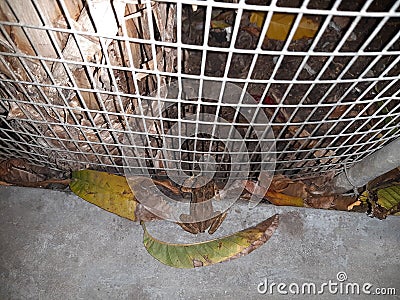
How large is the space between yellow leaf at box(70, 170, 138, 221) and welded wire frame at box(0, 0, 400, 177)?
4 cm

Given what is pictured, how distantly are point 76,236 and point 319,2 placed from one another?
165 centimetres

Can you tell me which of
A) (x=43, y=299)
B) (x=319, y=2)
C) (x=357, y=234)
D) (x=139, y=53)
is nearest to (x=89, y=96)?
(x=139, y=53)

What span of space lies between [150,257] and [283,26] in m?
1.12

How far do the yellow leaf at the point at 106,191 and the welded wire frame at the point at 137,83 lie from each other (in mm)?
44

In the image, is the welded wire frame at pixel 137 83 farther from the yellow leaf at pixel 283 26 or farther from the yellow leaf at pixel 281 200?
the yellow leaf at pixel 283 26

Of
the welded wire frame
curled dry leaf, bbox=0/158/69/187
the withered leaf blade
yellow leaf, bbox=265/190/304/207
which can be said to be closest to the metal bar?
the welded wire frame

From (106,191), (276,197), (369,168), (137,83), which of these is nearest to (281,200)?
(276,197)

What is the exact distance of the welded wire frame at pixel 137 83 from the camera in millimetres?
696

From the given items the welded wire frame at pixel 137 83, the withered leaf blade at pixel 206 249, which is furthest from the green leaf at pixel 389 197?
the withered leaf blade at pixel 206 249

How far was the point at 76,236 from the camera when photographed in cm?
133

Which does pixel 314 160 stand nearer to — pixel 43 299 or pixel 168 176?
pixel 168 176

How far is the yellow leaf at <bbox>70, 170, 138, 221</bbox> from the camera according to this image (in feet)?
4.40

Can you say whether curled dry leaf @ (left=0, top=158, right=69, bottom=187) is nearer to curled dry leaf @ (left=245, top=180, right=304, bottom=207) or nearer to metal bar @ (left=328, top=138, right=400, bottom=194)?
curled dry leaf @ (left=245, top=180, right=304, bottom=207)

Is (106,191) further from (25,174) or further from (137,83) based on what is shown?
(137,83)
